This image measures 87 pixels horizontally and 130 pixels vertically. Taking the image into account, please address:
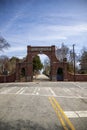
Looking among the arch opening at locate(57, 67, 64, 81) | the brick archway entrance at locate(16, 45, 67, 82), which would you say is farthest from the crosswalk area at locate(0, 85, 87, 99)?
the arch opening at locate(57, 67, 64, 81)

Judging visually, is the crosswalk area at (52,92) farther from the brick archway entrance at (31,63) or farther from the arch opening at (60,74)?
the arch opening at (60,74)

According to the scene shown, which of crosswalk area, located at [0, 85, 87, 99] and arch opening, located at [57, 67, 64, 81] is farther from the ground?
arch opening, located at [57, 67, 64, 81]

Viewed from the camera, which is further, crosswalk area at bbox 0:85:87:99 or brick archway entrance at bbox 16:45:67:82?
brick archway entrance at bbox 16:45:67:82

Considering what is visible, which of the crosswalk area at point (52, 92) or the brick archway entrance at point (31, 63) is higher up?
the brick archway entrance at point (31, 63)

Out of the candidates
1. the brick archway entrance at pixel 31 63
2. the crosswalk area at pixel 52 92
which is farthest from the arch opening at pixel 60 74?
the crosswalk area at pixel 52 92

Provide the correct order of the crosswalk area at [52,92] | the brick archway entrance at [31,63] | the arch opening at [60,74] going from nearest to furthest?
the crosswalk area at [52,92]
the brick archway entrance at [31,63]
the arch opening at [60,74]

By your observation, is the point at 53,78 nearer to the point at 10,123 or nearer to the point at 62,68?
the point at 62,68

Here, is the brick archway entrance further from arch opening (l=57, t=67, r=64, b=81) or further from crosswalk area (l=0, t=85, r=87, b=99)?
crosswalk area (l=0, t=85, r=87, b=99)

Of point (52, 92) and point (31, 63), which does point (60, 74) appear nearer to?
point (31, 63)

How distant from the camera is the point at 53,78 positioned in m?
46.6

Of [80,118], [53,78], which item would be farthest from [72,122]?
[53,78]

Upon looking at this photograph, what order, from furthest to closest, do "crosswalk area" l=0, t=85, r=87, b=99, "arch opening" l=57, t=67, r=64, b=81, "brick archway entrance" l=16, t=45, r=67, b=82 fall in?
"arch opening" l=57, t=67, r=64, b=81
"brick archway entrance" l=16, t=45, r=67, b=82
"crosswalk area" l=0, t=85, r=87, b=99

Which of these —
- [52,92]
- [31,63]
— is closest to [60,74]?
[31,63]

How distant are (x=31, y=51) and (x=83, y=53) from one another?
40218mm
